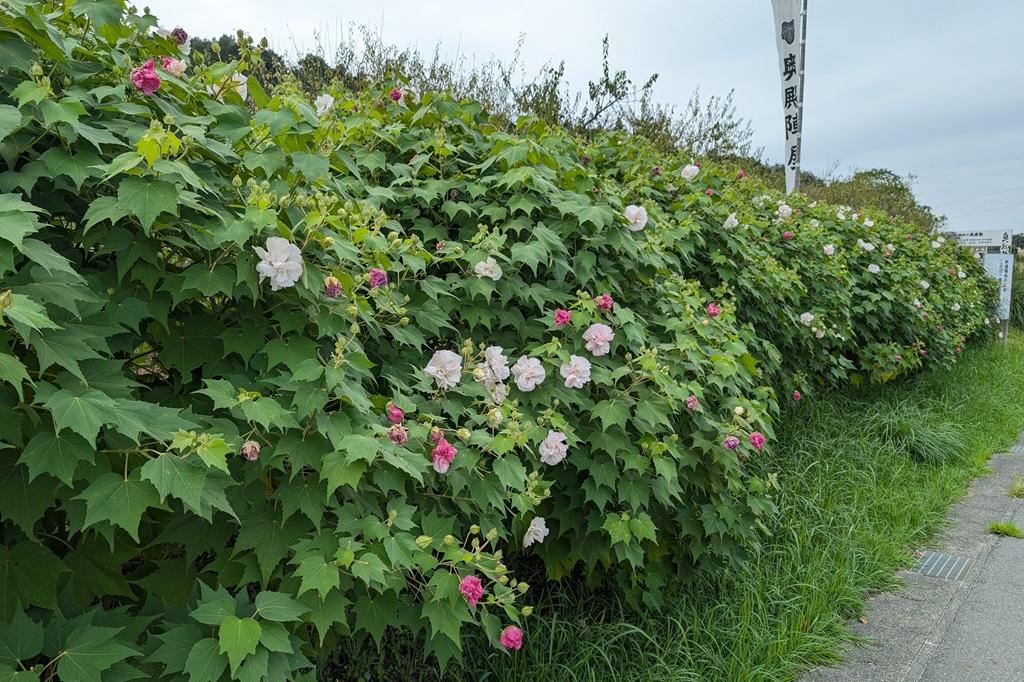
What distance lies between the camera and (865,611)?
3594 mm

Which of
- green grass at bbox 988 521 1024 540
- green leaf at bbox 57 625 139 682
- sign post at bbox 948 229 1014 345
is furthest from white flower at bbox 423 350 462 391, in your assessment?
sign post at bbox 948 229 1014 345

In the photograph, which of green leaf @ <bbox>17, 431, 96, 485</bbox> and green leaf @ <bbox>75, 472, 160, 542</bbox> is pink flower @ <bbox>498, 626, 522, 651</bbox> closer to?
green leaf @ <bbox>75, 472, 160, 542</bbox>

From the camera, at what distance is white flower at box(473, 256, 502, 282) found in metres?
2.68

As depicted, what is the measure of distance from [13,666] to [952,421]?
293 inches

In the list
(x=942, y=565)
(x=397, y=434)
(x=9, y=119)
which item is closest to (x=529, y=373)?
(x=397, y=434)

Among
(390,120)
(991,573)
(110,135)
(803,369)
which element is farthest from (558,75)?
(110,135)

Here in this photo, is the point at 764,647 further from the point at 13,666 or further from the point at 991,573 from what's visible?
the point at 13,666

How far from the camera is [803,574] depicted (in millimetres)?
3678

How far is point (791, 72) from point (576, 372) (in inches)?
383

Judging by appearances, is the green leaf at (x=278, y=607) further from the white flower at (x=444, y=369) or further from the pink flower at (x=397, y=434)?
the white flower at (x=444, y=369)

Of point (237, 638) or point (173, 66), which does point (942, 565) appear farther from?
point (173, 66)

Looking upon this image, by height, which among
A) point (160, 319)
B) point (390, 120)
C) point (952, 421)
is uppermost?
point (390, 120)

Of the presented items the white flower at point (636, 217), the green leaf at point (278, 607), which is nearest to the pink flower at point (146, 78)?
the green leaf at point (278, 607)

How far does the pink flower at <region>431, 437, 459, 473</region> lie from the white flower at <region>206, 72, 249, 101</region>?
48.3 inches
